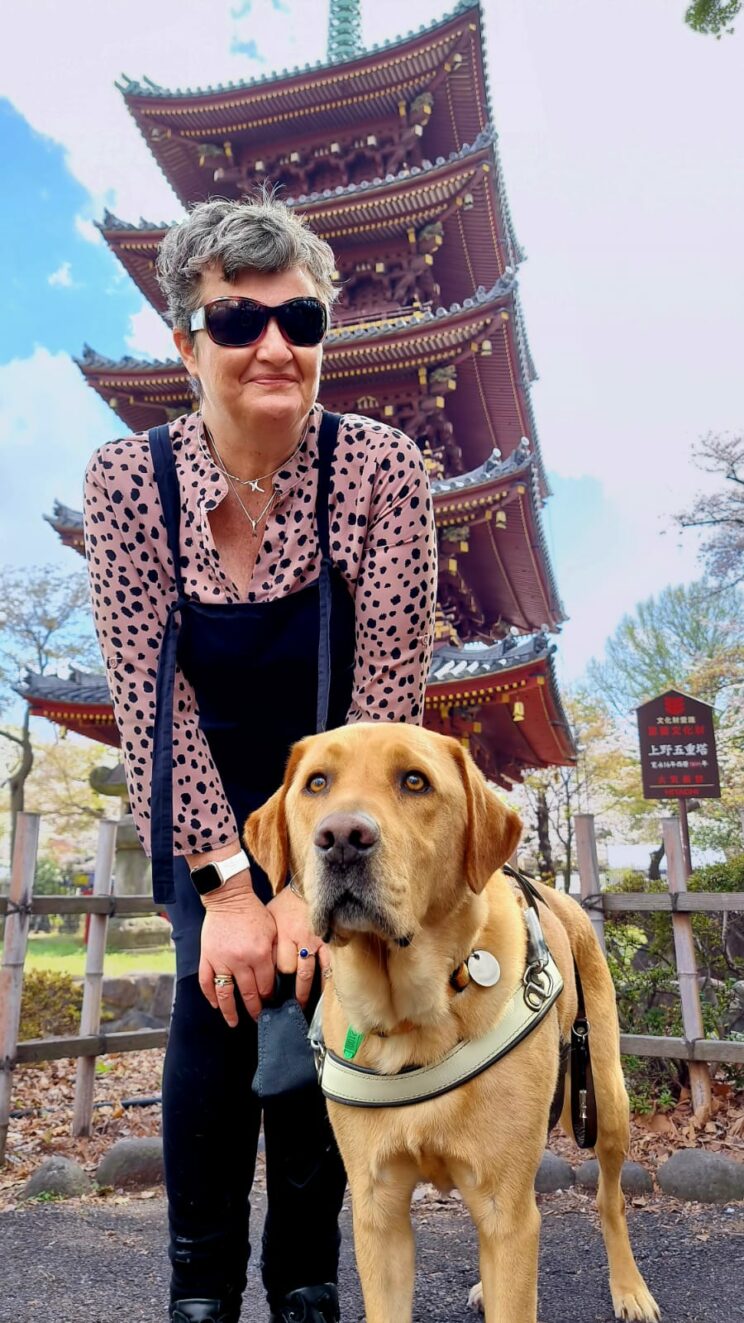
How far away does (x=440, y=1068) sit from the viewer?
1715 millimetres

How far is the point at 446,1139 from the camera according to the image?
171 cm

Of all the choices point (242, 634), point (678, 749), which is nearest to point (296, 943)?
point (242, 634)

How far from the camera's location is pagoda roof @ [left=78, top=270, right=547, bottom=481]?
11.1 metres

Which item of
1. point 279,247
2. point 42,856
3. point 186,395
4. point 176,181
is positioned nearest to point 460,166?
point 186,395

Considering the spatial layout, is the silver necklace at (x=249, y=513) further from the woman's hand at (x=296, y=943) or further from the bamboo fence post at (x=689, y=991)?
the bamboo fence post at (x=689, y=991)

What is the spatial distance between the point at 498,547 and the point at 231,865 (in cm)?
1179

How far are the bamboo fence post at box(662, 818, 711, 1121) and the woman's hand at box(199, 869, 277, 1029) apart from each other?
4647 mm

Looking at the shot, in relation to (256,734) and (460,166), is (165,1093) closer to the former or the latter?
(256,734)

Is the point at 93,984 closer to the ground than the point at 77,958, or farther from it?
farther from it

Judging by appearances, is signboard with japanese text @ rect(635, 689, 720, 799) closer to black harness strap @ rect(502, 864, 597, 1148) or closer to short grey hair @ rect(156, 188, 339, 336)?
black harness strap @ rect(502, 864, 597, 1148)

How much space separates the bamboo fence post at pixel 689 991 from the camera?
578 cm

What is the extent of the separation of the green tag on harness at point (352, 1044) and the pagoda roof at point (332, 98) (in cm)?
1407

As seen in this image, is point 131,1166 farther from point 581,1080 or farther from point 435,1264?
point 581,1080

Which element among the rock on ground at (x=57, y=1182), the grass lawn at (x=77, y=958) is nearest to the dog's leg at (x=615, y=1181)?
the rock on ground at (x=57, y=1182)
